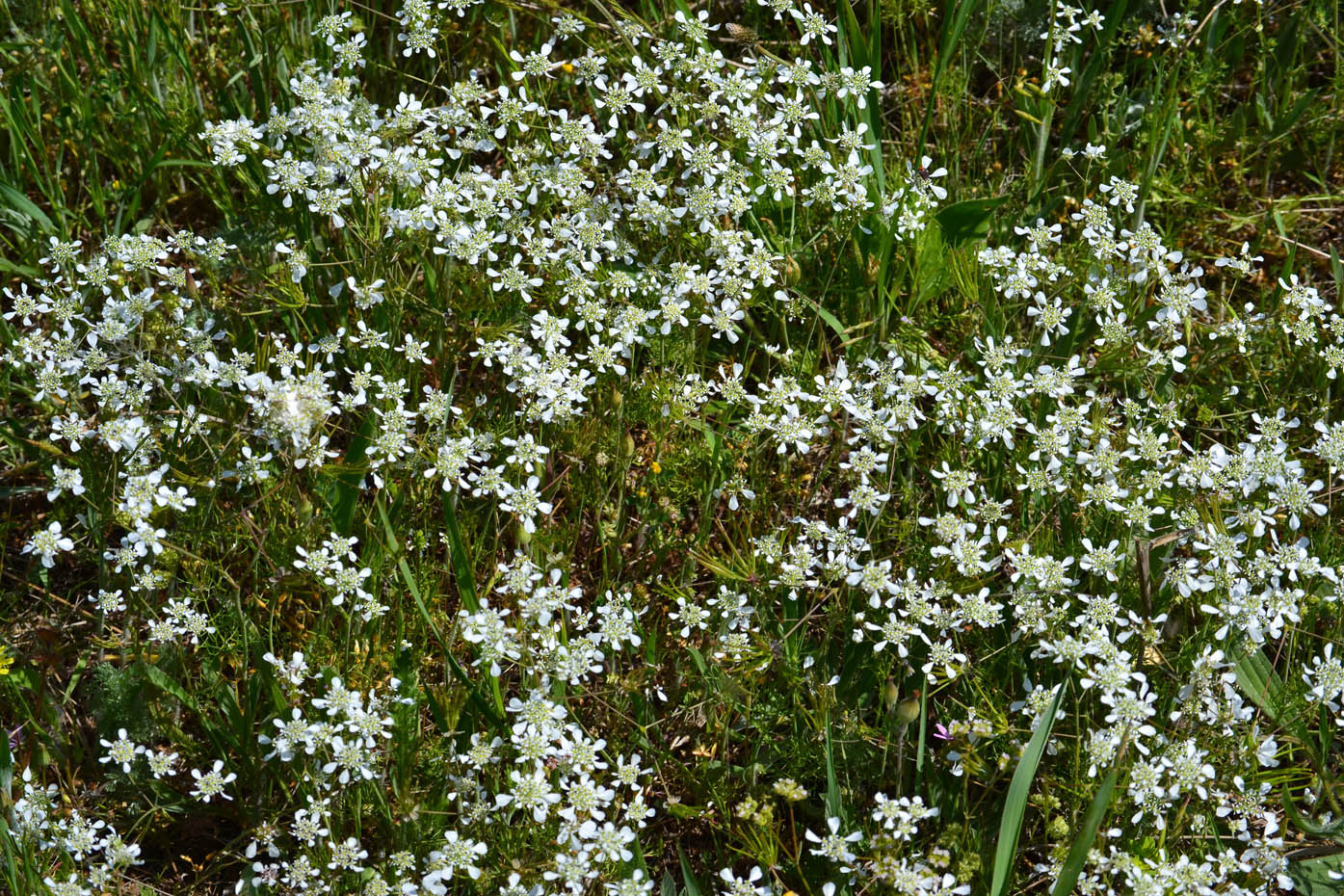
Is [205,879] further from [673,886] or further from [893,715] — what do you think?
[893,715]

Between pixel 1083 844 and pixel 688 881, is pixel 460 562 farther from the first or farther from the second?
pixel 1083 844

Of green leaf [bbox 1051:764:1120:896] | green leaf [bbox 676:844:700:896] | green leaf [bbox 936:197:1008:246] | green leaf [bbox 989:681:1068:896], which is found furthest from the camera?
green leaf [bbox 936:197:1008:246]

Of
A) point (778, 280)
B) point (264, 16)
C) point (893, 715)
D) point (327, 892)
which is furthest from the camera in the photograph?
point (264, 16)

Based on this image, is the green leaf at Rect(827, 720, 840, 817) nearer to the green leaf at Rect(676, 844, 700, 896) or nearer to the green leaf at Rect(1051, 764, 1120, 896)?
the green leaf at Rect(676, 844, 700, 896)

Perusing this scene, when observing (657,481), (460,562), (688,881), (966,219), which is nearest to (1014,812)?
(688,881)

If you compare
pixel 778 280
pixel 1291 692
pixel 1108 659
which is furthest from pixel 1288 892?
pixel 778 280

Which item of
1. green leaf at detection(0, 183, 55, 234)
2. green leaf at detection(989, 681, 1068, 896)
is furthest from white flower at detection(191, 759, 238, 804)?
green leaf at detection(0, 183, 55, 234)

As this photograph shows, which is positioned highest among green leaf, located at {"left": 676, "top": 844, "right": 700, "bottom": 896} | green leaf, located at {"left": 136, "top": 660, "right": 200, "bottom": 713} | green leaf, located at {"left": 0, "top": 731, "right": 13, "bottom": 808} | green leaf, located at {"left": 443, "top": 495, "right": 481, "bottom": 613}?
green leaf, located at {"left": 443, "top": 495, "right": 481, "bottom": 613}

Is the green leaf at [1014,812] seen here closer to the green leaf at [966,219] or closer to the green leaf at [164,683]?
the green leaf at [966,219]
